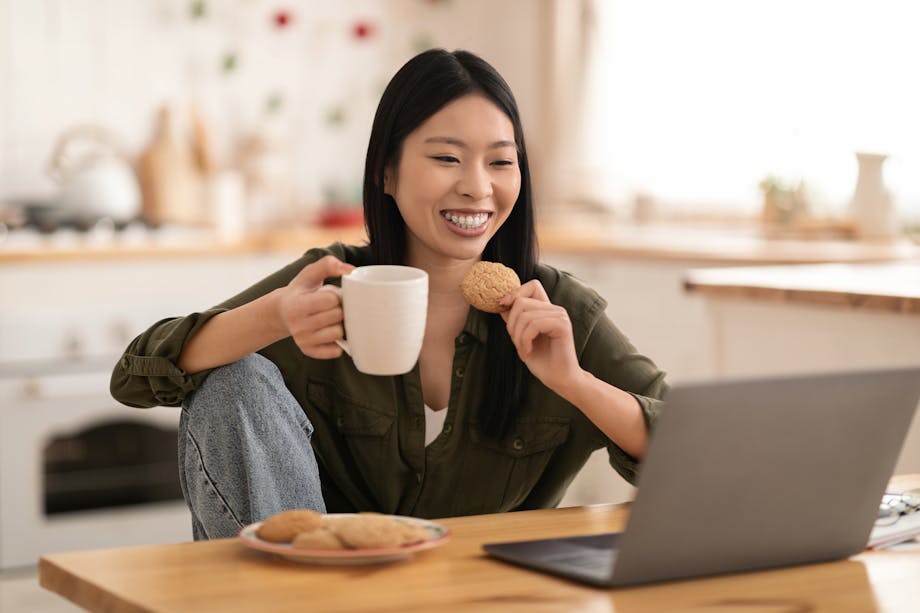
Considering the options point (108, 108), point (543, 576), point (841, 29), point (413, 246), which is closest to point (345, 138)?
point (108, 108)

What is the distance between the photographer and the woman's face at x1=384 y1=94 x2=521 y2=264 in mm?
1685

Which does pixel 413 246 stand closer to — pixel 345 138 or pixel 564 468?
pixel 564 468

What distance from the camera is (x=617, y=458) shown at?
1523 millimetres

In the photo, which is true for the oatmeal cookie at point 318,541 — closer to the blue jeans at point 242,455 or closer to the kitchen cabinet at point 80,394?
the blue jeans at point 242,455

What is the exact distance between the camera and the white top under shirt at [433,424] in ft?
5.70

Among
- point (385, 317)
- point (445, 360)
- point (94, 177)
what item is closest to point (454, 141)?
point (445, 360)

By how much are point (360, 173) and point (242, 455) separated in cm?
340

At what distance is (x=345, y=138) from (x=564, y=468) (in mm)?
3175

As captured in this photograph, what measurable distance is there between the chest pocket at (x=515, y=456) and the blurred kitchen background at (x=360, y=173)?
96 centimetres

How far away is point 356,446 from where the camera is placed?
5.71ft

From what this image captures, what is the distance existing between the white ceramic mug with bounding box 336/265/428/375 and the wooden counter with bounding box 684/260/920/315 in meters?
1.32

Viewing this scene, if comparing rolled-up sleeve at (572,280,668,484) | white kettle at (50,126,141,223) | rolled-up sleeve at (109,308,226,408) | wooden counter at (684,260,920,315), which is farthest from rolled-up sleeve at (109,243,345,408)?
white kettle at (50,126,141,223)

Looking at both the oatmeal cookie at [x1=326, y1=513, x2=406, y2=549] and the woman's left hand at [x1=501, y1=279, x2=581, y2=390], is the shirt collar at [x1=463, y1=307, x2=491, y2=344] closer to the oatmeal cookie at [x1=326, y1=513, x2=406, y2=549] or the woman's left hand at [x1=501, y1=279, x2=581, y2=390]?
the woman's left hand at [x1=501, y1=279, x2=581, y2=390]

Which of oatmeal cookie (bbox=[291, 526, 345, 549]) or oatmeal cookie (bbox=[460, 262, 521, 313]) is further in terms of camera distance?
oatmeal cookie (bbox=[460, 262, 521, 313])
